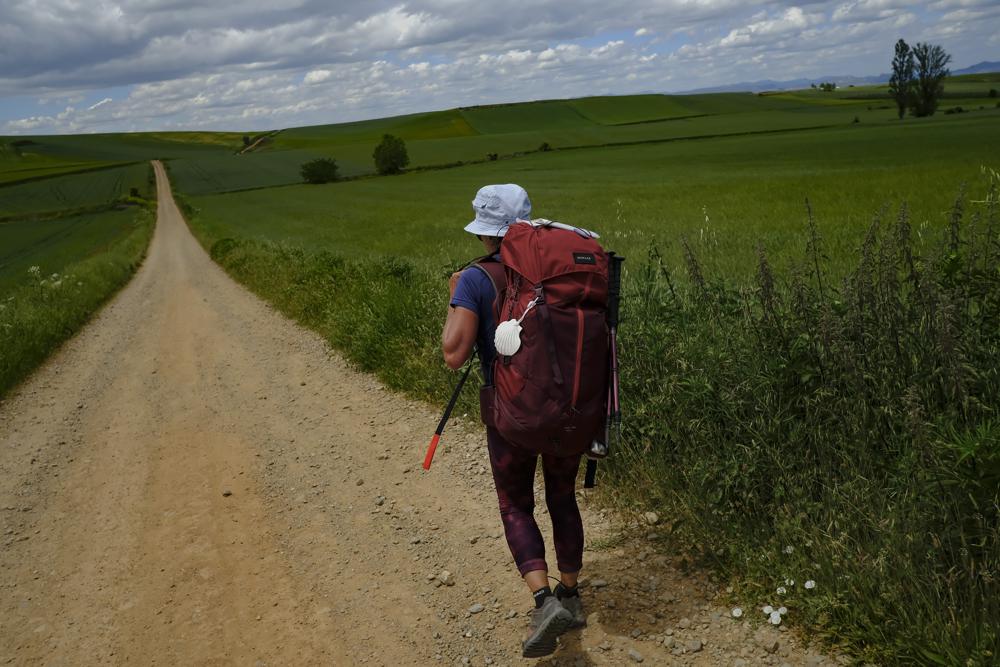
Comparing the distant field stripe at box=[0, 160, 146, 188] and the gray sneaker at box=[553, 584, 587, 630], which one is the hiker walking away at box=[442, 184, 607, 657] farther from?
the distant field stripe at box=[0, 160, 146, 188]

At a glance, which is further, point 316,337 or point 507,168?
point 507,168

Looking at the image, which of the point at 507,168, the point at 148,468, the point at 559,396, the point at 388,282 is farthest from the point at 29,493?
the point at 507,168

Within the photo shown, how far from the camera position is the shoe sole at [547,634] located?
3258 mm

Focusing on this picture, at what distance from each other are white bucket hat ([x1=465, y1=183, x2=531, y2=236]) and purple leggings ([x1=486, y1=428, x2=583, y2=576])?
3.06ft

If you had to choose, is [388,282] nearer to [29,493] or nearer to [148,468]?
[148,468]

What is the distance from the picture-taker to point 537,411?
3.07 metres

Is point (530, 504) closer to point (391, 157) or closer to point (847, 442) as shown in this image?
point (847, 442)

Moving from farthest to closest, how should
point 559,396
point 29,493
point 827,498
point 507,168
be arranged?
1. point 507,168
2. point 29,493
3. point 827,498
4. point 559,396

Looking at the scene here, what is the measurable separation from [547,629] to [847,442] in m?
1.64

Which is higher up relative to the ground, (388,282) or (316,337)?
(388,282)

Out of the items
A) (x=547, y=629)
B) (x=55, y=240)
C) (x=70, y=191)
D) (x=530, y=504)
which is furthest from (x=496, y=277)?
(x=70, y=191)

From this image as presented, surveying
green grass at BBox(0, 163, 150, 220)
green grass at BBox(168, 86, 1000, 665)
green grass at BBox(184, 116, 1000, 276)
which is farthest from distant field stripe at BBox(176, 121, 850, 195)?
green grass at BBox(168, 86, 1000, 665)

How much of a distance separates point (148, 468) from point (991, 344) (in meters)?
6.18

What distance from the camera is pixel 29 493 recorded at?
6410mm
